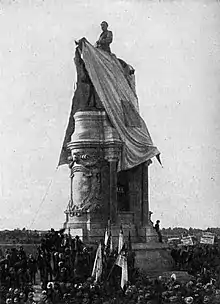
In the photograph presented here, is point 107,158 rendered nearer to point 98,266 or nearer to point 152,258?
point 152,258

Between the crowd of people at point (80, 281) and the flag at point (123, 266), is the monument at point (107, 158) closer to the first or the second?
the crowd of people at point (80, 281)

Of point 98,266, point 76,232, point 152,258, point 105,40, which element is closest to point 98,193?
point 76,232

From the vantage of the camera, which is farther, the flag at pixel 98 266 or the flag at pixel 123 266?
the flag at pixel 98 266

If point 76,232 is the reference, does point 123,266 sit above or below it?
below

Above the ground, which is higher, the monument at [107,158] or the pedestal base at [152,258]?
the monument at [107,158]

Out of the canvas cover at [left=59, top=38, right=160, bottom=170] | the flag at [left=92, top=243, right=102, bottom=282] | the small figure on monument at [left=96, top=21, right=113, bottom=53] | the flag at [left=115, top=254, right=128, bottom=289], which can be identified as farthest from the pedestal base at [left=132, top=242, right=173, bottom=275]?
the small figure on monument at [left=96, top=21, right=113, bottom=53]

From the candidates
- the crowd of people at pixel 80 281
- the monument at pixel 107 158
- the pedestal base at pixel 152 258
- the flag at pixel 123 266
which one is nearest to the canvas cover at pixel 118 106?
the monument at pixel 107 158
